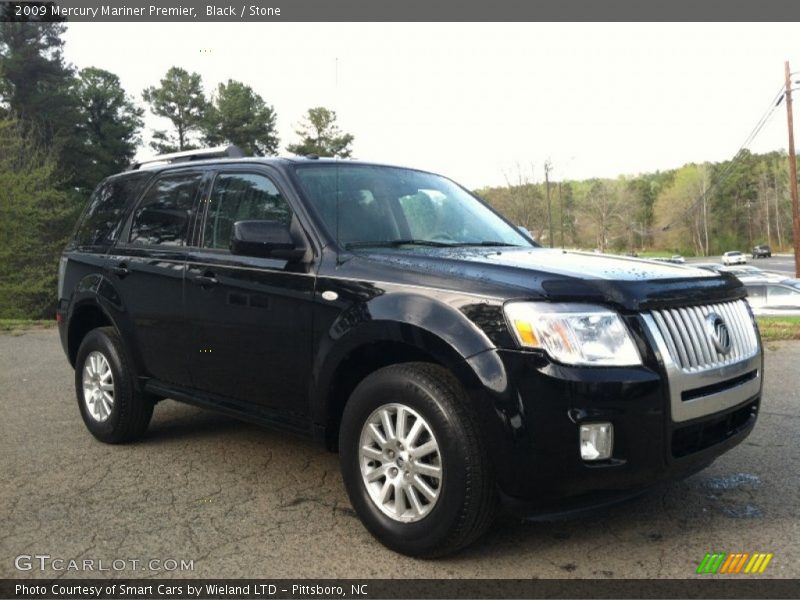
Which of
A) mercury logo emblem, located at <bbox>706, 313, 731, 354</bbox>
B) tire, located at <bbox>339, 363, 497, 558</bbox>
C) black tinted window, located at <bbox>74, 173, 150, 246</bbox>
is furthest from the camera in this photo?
black tinted window, located at <bbox>74, 173, 150, 246</bbox>

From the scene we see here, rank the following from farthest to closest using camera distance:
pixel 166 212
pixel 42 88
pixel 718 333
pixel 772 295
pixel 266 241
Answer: pixel 42 88 < pixel 772 295 < pixel 166 212 < pixel 266 241 < pixel 718 333

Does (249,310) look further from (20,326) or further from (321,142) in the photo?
(321,142)

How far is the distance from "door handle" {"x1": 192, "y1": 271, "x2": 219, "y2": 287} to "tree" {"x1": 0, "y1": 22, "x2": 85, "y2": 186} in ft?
140

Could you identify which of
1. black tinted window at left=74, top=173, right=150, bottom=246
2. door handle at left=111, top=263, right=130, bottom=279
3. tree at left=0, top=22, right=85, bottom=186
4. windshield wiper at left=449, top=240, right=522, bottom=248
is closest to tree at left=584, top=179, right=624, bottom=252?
tree at left=0, top=22, right=85, bottom=186

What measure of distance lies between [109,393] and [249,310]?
177 centimetres

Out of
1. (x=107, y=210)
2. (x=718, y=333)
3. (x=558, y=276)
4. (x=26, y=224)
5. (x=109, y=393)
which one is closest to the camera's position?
(x=558, y=276)

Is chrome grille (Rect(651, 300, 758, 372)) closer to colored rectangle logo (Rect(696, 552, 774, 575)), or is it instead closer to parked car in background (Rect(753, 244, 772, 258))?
colored rectangle logo (Rect(696, 552, 774, 575))

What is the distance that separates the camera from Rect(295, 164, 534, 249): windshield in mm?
3971

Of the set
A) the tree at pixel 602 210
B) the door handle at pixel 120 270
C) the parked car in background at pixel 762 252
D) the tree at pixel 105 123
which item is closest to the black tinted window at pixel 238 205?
the door handle at pixel 120 270

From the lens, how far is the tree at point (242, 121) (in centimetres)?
4797

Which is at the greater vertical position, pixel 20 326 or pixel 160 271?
pixel 160 271

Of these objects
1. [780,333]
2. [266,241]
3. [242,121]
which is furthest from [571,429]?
[242,121]

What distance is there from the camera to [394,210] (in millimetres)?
4246

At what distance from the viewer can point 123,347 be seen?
5039mm
